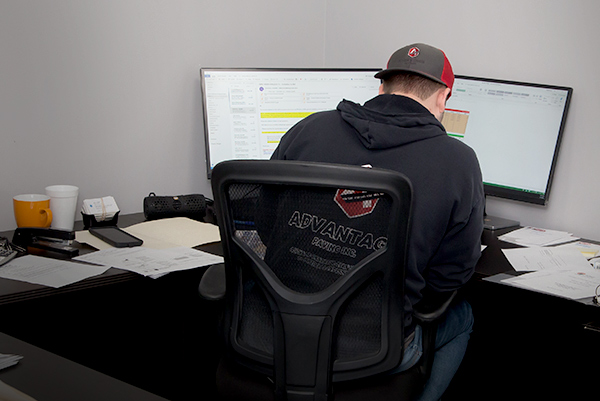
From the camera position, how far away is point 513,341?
6.17 ft

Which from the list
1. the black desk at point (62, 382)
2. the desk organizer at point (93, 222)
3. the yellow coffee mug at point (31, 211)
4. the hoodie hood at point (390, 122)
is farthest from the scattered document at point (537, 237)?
the black desk at point (62, 382)

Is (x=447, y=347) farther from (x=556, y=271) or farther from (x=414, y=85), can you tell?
(x=414, y=85)

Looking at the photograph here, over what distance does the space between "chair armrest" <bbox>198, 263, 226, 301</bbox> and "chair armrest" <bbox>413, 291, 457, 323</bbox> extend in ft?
1.44

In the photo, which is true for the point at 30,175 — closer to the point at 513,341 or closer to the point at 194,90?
the point at 194,90

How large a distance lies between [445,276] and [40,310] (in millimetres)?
1164

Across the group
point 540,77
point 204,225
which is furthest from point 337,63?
point 204,225

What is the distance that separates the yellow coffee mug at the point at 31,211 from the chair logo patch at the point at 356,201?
3.39 ft

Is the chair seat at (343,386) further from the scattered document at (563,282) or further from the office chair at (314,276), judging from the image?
the scattered document at (563,282)

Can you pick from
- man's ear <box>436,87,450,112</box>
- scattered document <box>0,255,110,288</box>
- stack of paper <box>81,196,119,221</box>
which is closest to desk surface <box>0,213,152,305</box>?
scattered document <box>0,255,110,288</box>

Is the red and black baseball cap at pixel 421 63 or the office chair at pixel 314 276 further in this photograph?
the red and black baseball cap at pixel 421 63

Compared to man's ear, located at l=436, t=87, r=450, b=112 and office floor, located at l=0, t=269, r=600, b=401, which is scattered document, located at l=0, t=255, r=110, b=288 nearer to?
office floor, located at l=0, t=269, r=600, b=401

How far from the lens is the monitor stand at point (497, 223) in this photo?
189 cm

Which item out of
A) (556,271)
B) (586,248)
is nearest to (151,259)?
(556,271)

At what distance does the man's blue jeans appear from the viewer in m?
1.33
